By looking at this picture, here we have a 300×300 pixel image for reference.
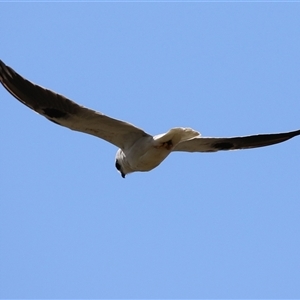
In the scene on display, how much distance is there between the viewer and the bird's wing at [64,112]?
38.2 feet

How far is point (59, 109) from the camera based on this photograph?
12.0 meters

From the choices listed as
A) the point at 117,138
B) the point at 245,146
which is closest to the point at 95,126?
the point at 117,138

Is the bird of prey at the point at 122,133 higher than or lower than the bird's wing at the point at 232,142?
lower

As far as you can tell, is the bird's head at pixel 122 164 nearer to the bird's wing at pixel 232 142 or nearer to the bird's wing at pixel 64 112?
the bird's wing at pixel 64 112

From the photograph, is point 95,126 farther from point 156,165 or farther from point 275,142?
point 275,142

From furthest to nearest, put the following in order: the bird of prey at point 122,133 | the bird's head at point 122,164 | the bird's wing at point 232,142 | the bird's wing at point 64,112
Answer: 1. the bird's wing at point 232,142
2. the bird's head at point 122,164
3. the bird of prey at point 122,133
4. the bird's wing at point 64,112

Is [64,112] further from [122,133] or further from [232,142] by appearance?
[232,142]

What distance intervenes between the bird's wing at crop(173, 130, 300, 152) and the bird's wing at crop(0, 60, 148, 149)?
1.11 metres

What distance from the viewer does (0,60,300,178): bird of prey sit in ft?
38.6

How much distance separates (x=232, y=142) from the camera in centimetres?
1364

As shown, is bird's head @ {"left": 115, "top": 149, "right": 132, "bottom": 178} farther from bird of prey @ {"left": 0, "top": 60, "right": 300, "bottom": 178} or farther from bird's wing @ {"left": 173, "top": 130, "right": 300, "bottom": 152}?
bird's wing @ {"left": 173, "top": 130, "right": 300, "bottom": 152}

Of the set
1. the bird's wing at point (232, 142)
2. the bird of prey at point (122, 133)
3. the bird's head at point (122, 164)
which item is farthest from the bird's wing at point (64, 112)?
the bird's wing at point (232, 142)

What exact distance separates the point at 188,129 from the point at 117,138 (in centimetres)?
143

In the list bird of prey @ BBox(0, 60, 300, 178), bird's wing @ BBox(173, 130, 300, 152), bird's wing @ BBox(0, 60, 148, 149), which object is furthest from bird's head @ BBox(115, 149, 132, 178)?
bird's wing @ BBox(173, 130, 300, 152)
